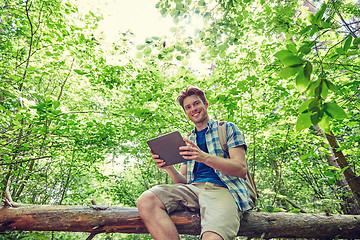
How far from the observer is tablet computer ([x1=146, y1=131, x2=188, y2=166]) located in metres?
1.88

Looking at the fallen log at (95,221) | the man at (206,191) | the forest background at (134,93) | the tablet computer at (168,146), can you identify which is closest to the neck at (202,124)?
the man at (206,191)

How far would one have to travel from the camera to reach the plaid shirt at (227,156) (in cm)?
189

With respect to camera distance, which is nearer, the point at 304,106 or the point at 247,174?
the point at 304,106

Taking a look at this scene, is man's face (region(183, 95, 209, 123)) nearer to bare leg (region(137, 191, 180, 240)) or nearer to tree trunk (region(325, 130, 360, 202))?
bare leg (region(137, 191, 180, 240))

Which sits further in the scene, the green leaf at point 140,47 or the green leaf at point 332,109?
the green leaf at point 140,47

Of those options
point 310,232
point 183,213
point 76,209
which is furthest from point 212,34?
point 310,232

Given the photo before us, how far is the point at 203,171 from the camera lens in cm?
224

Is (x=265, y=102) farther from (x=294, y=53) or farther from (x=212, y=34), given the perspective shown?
(x=294, y=53)

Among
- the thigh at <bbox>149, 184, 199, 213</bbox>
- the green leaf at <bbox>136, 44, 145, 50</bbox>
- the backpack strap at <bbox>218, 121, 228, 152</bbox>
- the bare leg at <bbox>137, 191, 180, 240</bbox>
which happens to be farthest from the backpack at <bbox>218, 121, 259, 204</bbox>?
the green leaf at <bbox>136, 44, 145, 50</bbox>

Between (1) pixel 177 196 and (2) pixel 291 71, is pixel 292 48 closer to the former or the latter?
(2) pixel 291 71

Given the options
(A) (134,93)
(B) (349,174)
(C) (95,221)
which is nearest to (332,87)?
(C) (95,221)

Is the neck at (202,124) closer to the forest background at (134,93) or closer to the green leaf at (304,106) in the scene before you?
the forest background at (134,93)

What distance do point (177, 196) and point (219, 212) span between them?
0.50 m

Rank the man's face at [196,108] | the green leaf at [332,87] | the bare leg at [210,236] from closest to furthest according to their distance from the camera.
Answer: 1. the green leaf at [332,87]
2. the bare leg at [210,236]
3. the man's face at [196,108]
